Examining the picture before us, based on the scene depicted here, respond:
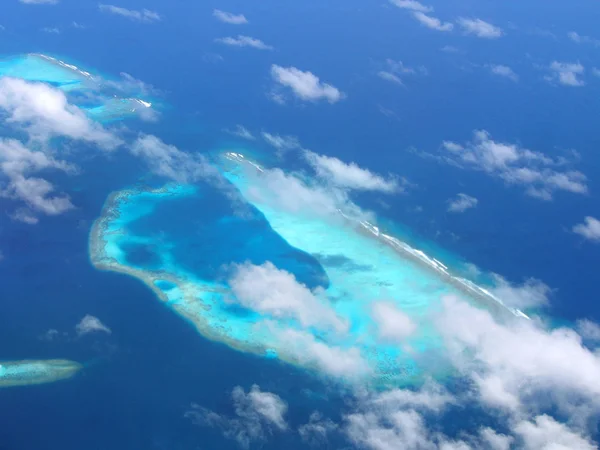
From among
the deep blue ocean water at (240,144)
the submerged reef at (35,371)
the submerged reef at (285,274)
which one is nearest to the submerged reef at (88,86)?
the deep blue ocean water at (240,144)

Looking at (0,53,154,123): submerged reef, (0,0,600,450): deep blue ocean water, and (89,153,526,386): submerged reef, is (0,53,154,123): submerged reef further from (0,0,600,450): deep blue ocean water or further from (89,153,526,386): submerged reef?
(89,153,526,386): submerged reef

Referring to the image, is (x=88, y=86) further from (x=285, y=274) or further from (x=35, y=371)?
(x=35, y=371)

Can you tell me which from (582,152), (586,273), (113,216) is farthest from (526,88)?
(113,216)

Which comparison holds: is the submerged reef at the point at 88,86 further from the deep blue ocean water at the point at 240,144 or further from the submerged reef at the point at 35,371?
the submerged reef at the point at 35,371

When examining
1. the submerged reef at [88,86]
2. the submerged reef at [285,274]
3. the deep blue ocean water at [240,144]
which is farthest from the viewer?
the submerged reef at [88,86]

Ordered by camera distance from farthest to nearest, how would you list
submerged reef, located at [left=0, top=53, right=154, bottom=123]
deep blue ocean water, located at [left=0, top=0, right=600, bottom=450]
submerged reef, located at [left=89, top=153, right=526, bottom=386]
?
submerged reef, located at [left=0, top=53, right=154, bottom=123] < submerged reef, located at [left=89, top=153, right=526, bottom=386] < deep blue ocean water, located at [left=0, top=0, right=600, bottom=450]

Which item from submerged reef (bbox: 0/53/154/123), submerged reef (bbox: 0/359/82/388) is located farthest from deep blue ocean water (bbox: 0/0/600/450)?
submerged reef (bbox: 0/53/154/123)
